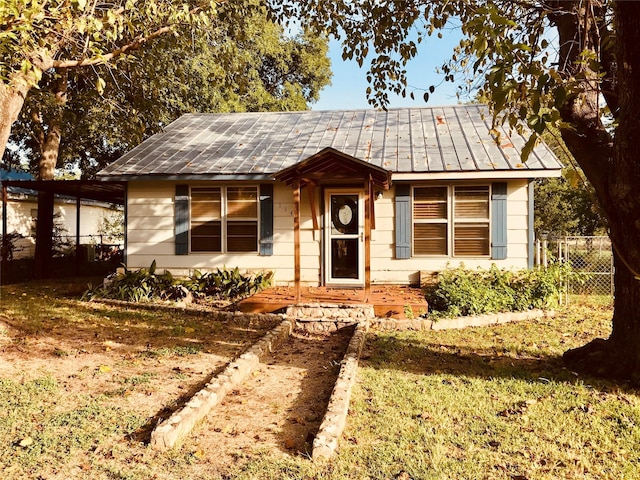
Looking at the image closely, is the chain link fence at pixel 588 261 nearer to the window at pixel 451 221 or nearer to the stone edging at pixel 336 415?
the window at pixel 451 221

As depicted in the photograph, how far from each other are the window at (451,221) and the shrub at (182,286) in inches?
139

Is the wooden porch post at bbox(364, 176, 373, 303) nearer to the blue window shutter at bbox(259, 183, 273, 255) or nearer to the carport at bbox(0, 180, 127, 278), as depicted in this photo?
the blue window shutter at bbox(259, 183, 273, 255)

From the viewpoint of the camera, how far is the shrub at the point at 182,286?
31.1ft

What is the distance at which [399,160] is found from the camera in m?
9.62

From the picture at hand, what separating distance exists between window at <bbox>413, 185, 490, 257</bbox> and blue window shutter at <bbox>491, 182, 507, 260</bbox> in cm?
17

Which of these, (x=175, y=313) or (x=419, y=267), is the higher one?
(x=419, y=267)

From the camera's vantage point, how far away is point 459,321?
7.59 metres

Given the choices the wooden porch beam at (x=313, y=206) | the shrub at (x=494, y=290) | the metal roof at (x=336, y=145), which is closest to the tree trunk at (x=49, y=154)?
the metal roof at (x=336, y=145)

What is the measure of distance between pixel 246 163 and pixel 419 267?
4490mm

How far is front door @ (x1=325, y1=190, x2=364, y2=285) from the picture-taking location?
9.62m

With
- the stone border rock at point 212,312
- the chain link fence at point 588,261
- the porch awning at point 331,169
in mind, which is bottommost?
the stone border rock at point 212,312

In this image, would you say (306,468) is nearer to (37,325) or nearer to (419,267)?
(37,325)

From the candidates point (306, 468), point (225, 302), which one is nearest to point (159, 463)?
point (306, 468)

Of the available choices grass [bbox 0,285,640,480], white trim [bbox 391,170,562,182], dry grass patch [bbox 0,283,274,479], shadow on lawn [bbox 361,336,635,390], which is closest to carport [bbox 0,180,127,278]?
dry grass patch [bbox 0,283,274,479]
